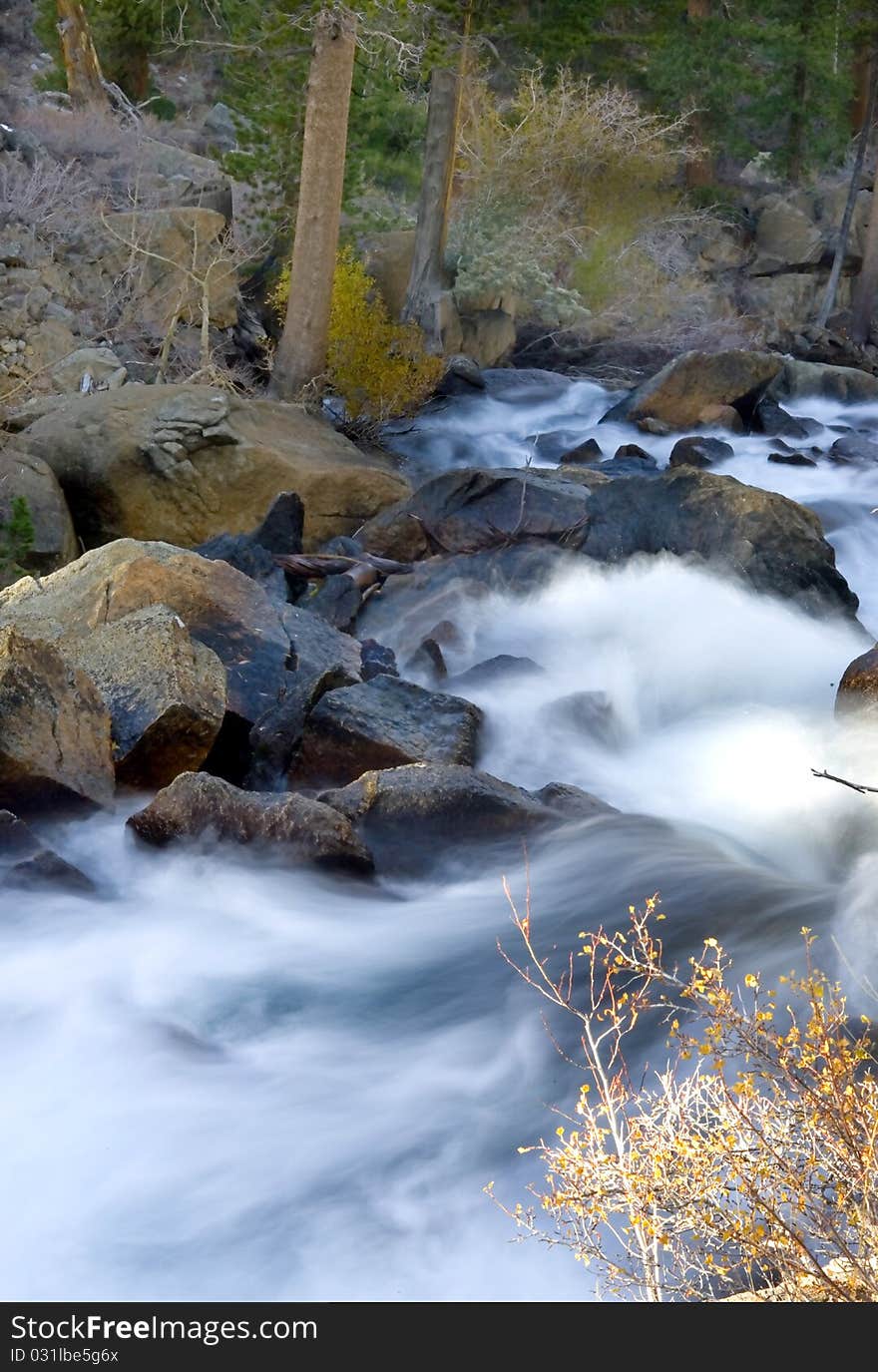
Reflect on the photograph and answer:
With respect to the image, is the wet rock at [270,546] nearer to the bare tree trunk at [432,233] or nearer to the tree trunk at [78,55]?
the bare tree trunk at [432,233]

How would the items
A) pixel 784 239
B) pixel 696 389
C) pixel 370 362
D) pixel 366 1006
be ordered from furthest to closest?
pixel 784 239 → pixel 696 389 → pixel 370 362 → pixel 366 1006

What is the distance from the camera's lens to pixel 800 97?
28.3 metres

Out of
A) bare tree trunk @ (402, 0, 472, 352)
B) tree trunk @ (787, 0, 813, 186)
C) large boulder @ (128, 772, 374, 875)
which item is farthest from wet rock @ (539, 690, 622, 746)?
tree trunk @ (787, 0, 813, 186)

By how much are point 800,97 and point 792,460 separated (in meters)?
16.5

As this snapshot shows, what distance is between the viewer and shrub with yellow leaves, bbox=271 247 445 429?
1495cm

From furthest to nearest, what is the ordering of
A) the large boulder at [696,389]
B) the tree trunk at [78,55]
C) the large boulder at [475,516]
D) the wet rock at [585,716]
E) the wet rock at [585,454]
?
the tree trunk at [78,55] < the large boulder at [696,389] < the wet rock at [585,454] < the large boulder at [475,516] < the wet rock at [585,716]

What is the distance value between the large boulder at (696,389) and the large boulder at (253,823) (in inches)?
469

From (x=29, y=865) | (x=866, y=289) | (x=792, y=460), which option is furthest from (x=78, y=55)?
(x=29, y=865)

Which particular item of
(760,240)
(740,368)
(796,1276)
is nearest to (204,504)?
(740,368)

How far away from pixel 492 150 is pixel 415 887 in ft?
67.2

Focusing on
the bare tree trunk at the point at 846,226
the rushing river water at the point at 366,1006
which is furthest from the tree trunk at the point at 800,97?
the rushing river water at the point at 366,1006

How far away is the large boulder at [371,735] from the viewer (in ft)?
22.9

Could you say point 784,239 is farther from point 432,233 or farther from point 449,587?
point 449,587

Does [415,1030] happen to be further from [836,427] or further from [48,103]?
[48,103]
